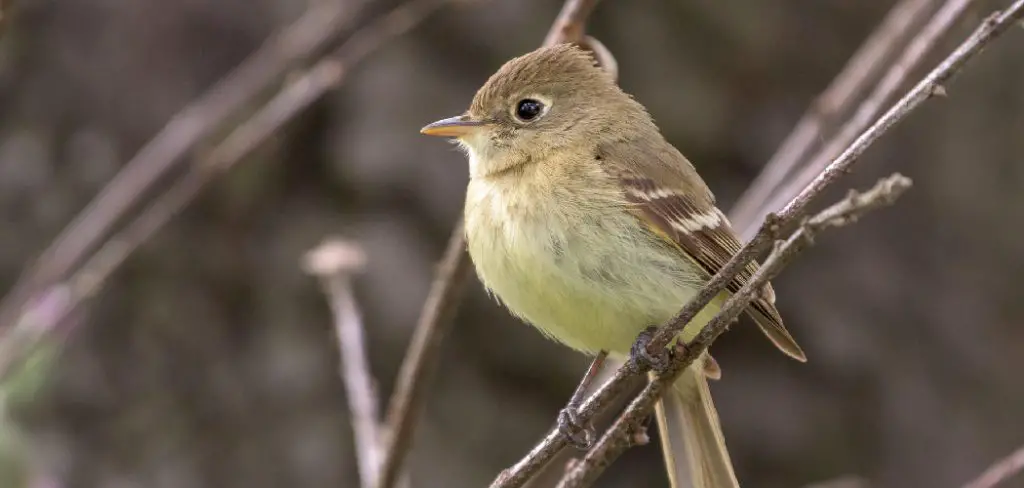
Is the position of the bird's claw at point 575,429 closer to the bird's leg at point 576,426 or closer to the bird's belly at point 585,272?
→ the bird's leg at point 576,426

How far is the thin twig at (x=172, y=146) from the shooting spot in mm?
2666

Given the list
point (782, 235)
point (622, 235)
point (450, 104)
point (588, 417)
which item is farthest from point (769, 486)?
point (782, 235)

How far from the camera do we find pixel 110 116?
150 inches

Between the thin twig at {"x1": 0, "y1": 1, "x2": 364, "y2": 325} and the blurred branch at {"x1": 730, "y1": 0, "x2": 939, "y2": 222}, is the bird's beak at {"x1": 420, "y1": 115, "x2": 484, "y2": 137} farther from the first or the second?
the blurred branch at {"x1": 730, "y1": 0, "x2": 939, "y2": 222}

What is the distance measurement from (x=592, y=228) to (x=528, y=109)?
555 millimetres

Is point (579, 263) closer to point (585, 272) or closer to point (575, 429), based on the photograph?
point (585, 272)

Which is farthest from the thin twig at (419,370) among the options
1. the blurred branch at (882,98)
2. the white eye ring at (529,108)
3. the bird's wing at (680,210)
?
the blurred branch at (882,98)

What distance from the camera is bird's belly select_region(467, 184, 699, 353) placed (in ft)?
7.34

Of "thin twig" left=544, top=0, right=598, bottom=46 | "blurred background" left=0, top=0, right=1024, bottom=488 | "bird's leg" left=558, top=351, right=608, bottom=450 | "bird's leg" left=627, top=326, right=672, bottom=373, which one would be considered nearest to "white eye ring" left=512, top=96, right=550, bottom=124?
"thin twig" left=544, top=0, right=598, bottom=46

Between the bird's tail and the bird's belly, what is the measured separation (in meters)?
0.16

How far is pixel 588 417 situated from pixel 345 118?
7.01 ft

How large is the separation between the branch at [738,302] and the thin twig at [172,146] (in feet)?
4.01

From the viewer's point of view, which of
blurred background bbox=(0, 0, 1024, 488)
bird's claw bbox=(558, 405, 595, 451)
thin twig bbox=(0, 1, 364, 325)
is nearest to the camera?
bird's claw bbox=(558, 405, 595, 451)

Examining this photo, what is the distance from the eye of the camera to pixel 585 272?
223 centimetres
